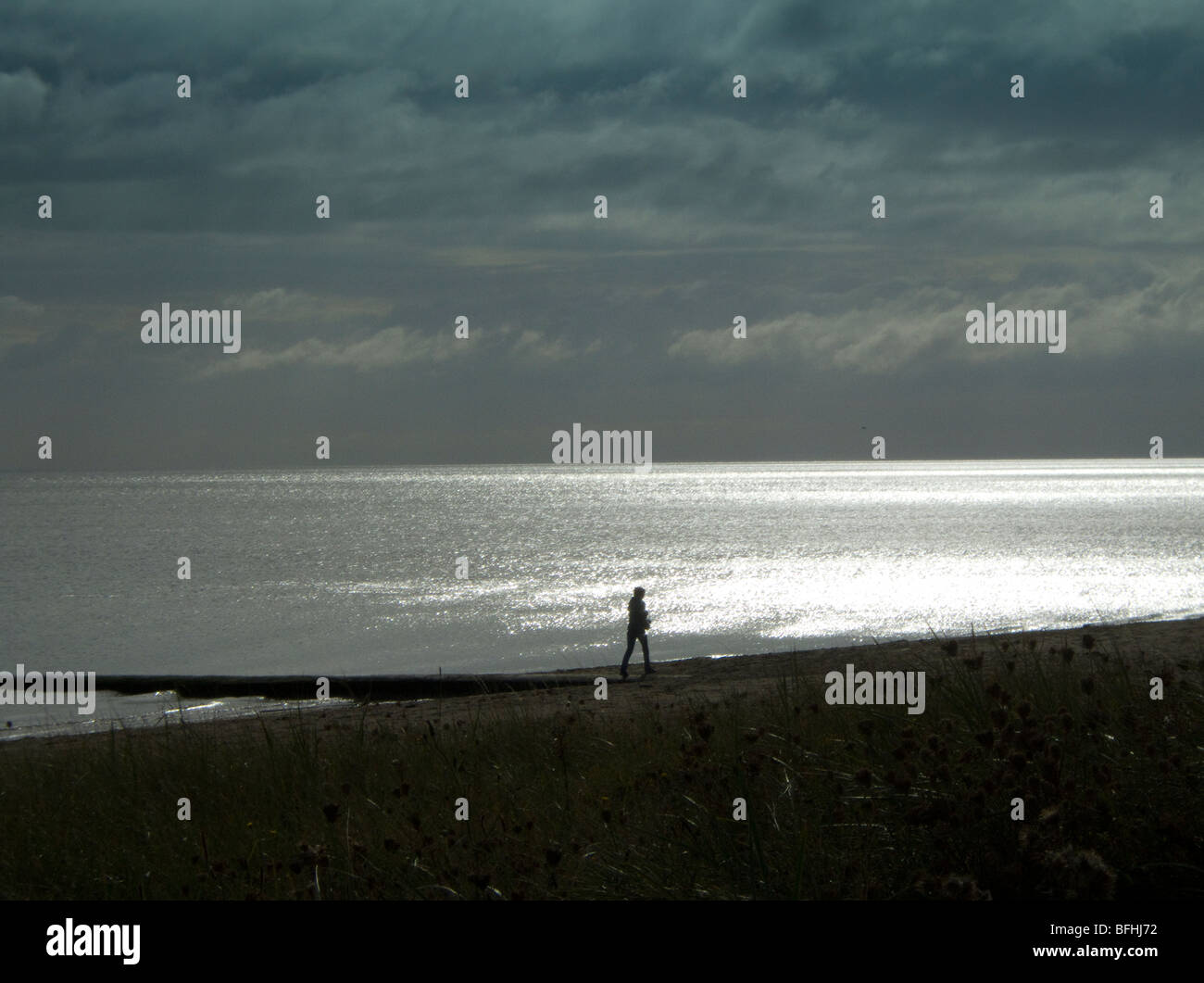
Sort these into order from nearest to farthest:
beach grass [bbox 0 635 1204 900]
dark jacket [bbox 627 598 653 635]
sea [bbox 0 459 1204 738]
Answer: beach grass [bbox 0 635 1204 900] < dark jacket [bbox 627 598 653 635] < sea [bbox 0 459 1204 738]

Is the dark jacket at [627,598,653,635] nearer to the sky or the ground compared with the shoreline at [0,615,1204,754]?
nearer to the sky

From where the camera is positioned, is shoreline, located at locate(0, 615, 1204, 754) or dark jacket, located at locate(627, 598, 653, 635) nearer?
shoreline, located at locate(0, 615, 1204, 754)

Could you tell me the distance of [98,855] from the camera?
5898 mm

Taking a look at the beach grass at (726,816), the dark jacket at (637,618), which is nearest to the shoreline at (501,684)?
the dark jacket at (637,618)

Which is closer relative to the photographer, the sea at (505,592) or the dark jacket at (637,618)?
the dark jacket at (637,618)

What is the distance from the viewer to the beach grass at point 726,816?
14.4 ft

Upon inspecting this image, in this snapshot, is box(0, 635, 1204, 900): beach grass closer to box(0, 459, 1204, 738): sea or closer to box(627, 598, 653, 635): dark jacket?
box(0, 459, 1204, 738): sea

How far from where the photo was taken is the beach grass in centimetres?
438

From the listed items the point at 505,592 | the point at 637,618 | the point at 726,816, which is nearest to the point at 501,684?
the point at 637,618

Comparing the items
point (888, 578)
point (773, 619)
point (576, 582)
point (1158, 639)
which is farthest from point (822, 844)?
point (888, 578)

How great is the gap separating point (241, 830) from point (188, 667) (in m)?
38.6

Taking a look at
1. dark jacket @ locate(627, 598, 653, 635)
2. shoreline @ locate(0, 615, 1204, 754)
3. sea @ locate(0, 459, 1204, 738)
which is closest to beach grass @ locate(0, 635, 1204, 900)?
sea @ locate(0, 459, 1204, 738)

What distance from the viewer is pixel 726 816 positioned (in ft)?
17.1

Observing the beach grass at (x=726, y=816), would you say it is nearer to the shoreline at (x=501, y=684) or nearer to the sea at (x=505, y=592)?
the sea at (x=505, y=592)
